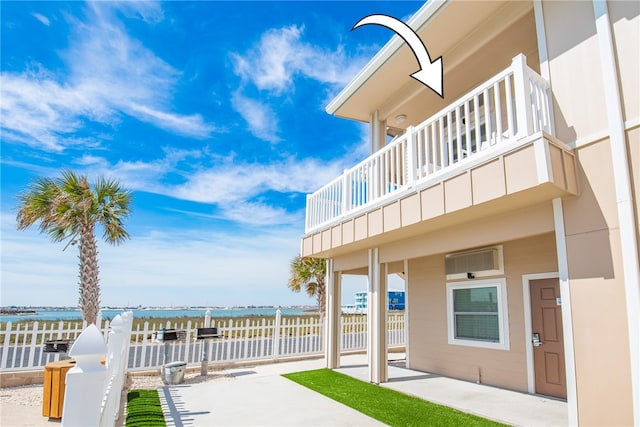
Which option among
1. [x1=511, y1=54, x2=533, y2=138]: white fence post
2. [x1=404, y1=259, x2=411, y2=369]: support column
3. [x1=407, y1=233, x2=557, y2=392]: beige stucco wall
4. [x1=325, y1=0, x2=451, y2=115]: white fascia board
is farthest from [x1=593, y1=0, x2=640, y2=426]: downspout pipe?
[x1=404, y1=259, x2=411, y2=369]: support column

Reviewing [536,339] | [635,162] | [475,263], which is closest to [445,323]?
[475,263]

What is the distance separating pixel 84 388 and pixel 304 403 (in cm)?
499

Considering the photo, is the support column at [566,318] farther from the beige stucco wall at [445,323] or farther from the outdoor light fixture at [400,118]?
the outdoor light fixture at [400,118]

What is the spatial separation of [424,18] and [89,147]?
12666 mm

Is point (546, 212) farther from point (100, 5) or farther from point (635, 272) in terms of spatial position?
point (100, 5)

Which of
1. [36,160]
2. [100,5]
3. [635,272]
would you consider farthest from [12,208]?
[635,272]

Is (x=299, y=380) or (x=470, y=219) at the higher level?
(x=470, y=219)

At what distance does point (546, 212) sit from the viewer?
445 centimetres

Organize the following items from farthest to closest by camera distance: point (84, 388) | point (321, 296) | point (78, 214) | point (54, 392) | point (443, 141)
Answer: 1. point (321, 296)
2. point (78, 214)
3. point (443, 141)
4. point (54, 392)
5. point (84, 388)

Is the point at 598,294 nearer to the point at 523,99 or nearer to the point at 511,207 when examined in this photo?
the point at 511,207

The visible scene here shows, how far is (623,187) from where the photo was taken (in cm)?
369

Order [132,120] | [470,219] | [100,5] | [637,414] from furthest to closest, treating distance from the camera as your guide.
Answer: [132,120] → [100,5] → [470,219] → [637,414]

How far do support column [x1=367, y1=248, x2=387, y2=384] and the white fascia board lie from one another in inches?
141

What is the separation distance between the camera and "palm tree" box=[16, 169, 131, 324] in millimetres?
8453
